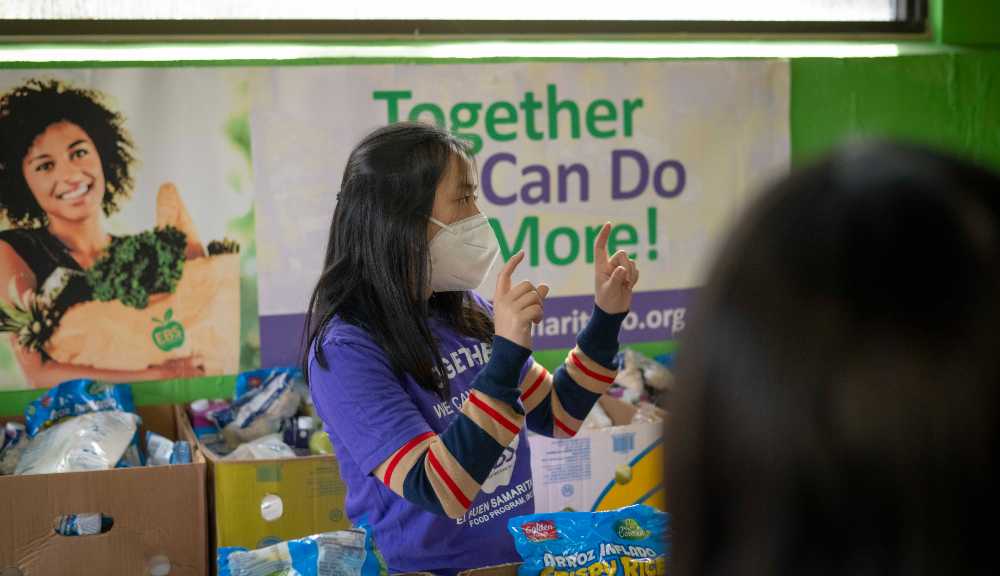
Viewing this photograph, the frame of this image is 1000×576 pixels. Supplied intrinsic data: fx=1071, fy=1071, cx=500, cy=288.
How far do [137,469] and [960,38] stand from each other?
120 inches

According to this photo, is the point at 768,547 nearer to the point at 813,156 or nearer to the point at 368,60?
the point at 813,156

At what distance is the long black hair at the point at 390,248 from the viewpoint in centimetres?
164

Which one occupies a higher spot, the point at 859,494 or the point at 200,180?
the point at 200,180

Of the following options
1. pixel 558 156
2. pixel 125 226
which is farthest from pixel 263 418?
A: pixel 558 156

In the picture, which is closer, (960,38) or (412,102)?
(412,102)

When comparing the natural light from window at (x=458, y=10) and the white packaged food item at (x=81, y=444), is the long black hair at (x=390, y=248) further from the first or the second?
the natural light from window at (x=458, y=10)

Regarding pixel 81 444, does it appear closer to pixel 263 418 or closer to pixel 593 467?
pixel 263 418

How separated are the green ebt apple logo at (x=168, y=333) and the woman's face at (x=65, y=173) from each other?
351 mm

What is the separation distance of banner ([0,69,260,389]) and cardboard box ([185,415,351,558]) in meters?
0.56

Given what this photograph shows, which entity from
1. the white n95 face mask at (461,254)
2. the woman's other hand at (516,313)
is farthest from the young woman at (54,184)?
the woman's other hand at (516,313)

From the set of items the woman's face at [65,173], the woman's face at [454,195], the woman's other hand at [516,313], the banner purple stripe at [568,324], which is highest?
the woman's face at [65,173]

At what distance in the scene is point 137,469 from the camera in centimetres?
247

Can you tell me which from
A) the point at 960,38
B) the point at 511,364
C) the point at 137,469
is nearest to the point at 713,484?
the point at 511,364

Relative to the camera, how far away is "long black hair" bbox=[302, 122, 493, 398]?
1.64 metres
